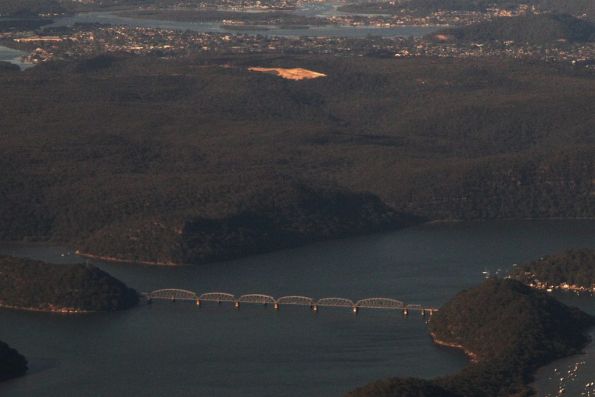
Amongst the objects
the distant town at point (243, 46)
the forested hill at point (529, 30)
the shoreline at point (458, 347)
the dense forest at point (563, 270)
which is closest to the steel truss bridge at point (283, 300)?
the shoreline at point (458, 347)

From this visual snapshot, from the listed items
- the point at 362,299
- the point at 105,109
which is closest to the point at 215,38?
the point at 105,109

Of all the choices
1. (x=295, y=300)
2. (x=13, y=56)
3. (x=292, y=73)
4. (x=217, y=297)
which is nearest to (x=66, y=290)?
(x=217, y=297)

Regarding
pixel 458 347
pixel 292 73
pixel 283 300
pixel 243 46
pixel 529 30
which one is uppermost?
pixel 458 347

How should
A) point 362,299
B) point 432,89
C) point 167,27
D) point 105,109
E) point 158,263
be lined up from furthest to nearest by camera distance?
point 167,27 → point 432,89 → point 105,109 → point 158,263 → point 362,299

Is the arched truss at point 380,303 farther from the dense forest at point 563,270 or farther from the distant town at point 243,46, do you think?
the distant town at point 243,46

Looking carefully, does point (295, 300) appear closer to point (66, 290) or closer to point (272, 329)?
point (272, 329)

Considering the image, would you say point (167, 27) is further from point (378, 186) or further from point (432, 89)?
point (378, 186)
